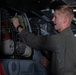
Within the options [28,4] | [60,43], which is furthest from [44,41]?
[28,4]

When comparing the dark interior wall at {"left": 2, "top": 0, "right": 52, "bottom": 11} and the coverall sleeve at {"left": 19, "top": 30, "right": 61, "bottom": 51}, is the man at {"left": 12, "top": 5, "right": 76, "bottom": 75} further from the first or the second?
the dark interior wall at {"left": 2, "top": 0, "right": 52, "bottom": 11}

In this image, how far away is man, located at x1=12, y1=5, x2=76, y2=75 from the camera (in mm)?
2365

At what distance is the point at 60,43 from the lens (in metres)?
2.37

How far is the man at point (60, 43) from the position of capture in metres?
2.37

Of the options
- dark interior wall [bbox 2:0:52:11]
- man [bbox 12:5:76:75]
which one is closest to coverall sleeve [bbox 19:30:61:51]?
man [bbox 12:5:76:75]

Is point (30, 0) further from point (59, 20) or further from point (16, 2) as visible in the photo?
point (59, 20)

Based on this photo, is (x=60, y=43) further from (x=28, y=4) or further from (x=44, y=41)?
(x=28, y=4)

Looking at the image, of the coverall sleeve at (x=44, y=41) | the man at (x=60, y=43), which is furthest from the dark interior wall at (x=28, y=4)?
the coverall sleeve at (x=44, y=41)

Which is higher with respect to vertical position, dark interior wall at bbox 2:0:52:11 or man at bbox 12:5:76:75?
dark interior wall at bbox 2:0:52:11

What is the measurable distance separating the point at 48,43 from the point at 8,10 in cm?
66

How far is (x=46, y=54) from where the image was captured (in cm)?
317

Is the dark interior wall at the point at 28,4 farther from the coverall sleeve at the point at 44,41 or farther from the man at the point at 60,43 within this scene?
the coverall sleeve at the point at 44,41

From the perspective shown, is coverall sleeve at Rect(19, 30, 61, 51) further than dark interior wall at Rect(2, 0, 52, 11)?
No

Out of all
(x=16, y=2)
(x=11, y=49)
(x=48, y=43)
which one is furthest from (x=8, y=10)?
(x=48, y=43)
